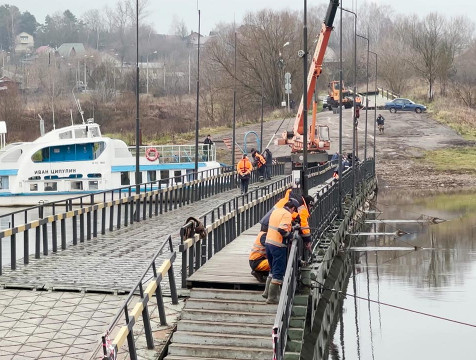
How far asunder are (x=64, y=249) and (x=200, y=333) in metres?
9.79

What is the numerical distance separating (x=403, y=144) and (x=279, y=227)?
215 feet

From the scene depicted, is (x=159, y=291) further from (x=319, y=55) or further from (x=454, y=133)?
(x=454, y=133)

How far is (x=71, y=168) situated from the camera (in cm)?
5100

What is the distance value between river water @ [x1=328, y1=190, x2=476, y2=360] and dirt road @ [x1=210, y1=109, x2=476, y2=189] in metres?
20.6

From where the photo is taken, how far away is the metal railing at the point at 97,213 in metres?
22.8

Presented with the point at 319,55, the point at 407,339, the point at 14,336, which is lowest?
the point at 407,339

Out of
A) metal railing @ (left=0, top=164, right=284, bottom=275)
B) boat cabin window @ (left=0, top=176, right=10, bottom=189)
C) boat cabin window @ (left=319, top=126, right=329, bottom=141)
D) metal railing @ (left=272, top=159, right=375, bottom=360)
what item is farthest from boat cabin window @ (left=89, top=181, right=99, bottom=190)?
metal railing @ (left=272, top=159, right=375, bottom=360)

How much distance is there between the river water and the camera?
22.3m

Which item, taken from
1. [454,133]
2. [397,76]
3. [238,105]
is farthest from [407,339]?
[397,76]

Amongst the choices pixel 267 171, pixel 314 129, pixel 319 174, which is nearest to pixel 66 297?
pixel 319 174

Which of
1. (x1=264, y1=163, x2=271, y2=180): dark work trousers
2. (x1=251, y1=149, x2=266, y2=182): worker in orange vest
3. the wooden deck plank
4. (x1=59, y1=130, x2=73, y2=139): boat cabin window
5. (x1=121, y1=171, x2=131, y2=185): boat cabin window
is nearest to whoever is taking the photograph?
the wooden deck plank

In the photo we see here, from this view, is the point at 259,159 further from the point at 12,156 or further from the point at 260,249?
the point at 260,249

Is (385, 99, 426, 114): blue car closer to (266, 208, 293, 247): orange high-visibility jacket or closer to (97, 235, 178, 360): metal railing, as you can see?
(97, 235, 178, 360): metal railing

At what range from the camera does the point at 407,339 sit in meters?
23.1
